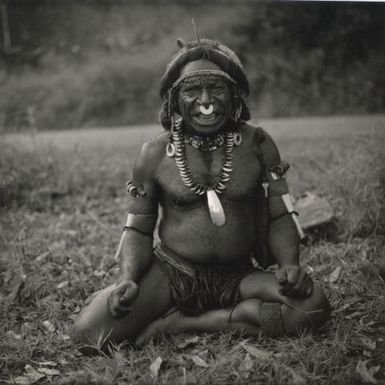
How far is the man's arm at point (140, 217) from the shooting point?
8.35 ft

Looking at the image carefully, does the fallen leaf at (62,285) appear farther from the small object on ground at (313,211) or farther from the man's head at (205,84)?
the small object on ground at (313,211)

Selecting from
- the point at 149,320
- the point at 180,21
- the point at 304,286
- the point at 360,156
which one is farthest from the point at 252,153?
the point at 180,21

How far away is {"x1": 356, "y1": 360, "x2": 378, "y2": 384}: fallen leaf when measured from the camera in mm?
2061

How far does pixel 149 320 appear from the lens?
254 centimetres

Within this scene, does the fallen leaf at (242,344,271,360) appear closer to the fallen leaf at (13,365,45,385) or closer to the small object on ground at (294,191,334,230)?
the fallen leaf at (13,365,45,385)

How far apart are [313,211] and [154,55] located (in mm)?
2454

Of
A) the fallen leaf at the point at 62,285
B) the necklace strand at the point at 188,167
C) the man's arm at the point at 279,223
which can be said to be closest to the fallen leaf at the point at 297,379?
the man's arm at the point at 279,223

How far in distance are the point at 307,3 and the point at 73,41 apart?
7.73 ft

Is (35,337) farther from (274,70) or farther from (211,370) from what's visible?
(274,70)

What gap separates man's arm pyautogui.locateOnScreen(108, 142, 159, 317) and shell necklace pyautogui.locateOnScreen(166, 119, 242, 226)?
106mm

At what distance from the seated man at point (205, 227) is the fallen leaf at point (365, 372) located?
0.30 metres

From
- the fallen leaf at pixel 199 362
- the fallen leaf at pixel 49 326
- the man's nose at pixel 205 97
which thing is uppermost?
the man's nose at pixel 205 97

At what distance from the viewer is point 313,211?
3.71 meters

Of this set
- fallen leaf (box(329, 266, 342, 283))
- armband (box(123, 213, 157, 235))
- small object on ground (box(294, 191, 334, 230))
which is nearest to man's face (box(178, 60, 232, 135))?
armband (box(123, 213, 157, 235))
